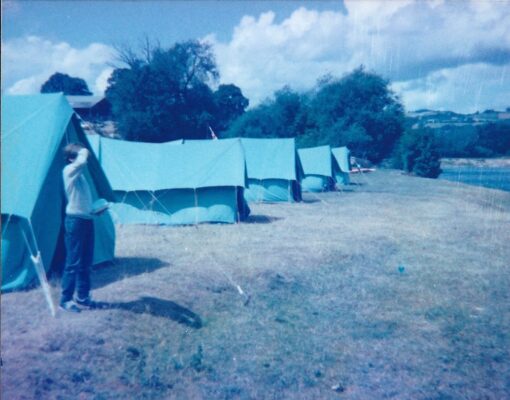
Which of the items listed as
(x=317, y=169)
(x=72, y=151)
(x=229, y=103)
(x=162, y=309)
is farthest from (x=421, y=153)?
(x=72, y=151)

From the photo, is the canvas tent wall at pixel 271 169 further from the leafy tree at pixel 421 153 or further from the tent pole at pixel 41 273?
the leafy tree at pixel 421 153

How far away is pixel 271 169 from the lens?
2086 cm

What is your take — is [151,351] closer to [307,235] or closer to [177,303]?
[177,303]

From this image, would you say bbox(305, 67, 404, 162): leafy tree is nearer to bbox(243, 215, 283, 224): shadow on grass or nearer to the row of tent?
the row of tent

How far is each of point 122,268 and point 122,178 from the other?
6337 millimetres

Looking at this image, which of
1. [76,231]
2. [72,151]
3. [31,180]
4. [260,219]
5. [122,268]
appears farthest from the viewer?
[260,219]

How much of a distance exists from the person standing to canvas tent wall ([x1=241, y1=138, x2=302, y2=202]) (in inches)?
590

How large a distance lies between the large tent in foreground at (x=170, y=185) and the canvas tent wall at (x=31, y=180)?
20.7ft

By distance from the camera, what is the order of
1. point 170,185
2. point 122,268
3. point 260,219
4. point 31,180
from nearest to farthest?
point 31,180 < point 122,268 < point 170,185 < point 260,219

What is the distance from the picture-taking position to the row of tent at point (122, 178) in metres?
6.95

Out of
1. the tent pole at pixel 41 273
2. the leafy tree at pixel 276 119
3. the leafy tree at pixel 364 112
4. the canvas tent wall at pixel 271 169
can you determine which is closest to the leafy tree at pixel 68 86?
the leafy tree at pixel 276 119

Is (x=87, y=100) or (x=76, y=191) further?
(x=87, y=100)

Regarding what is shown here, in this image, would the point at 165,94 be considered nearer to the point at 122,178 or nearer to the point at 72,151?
the point at 122,178

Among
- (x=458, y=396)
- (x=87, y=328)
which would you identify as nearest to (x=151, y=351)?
(x=87, y=328)
